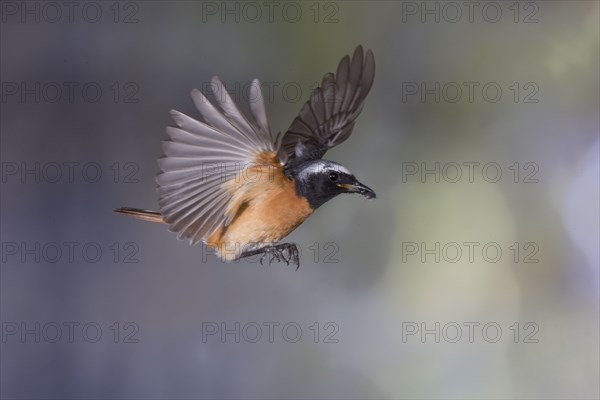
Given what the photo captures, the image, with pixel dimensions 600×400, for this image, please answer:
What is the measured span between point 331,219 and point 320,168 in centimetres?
16

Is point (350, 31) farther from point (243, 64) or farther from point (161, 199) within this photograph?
point (161, 199)

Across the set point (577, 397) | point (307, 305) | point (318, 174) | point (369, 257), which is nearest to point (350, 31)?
point (318, 174)

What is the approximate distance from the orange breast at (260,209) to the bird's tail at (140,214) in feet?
0.42

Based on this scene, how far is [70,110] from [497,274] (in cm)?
100

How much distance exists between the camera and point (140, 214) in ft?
4.60

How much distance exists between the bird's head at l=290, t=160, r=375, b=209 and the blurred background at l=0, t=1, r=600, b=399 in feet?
0.32

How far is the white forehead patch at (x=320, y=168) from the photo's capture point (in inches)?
49.9

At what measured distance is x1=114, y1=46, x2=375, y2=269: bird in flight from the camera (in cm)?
115
